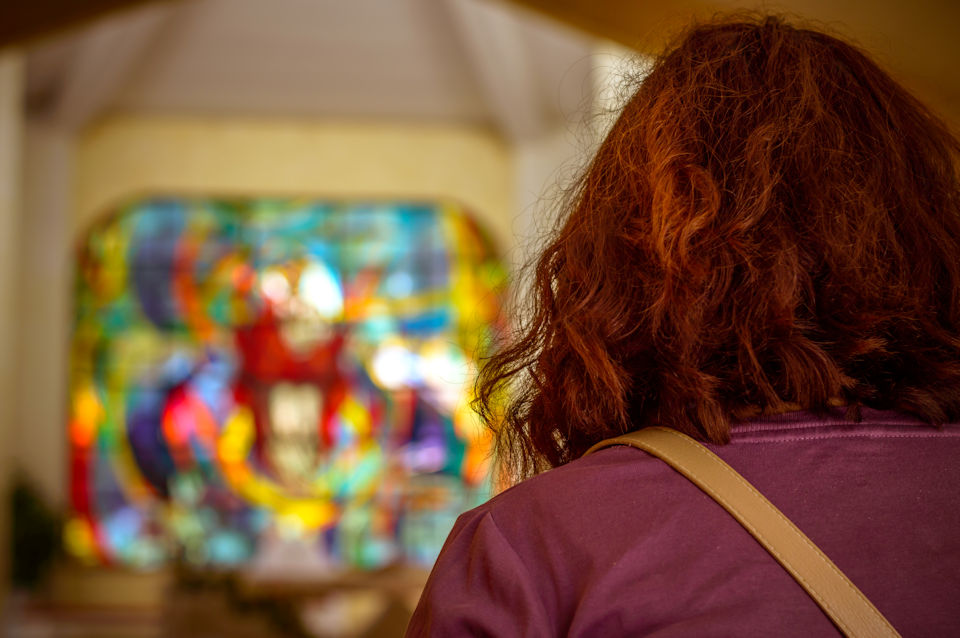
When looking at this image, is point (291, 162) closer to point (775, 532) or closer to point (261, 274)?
point (261, 274)

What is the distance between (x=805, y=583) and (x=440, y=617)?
0.31 metres

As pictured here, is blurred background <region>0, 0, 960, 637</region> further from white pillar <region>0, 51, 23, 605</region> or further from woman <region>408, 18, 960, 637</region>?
woman <region>408, 18, 960, 637</region>

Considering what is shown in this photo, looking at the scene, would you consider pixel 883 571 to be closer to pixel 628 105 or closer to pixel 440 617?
pixel 440 617

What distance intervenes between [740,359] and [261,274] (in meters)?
11.8

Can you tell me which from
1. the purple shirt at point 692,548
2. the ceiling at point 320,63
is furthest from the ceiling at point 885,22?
the ceiling at point 320,63

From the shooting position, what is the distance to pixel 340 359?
1251 cm

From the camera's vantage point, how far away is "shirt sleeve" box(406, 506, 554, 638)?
0.94m

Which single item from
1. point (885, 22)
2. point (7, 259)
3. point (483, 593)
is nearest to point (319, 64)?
point (7, 259)

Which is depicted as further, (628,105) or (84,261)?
(84,261)

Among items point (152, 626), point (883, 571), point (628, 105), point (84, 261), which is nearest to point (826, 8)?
point (628, 105)

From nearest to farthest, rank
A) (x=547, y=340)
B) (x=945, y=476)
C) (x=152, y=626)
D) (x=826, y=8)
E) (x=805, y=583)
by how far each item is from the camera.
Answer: (x=805, y=583), (x=945, y=476), (x=547, y=340), (x=826, y=8), (x=152, y=626)

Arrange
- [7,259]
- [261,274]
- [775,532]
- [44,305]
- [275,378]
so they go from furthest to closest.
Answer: [261,274] < [275,378] < [44,305] < [7,259] < [775,532]

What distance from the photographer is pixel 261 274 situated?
41.1 ft

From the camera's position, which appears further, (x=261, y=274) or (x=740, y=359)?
(x=261, y=274)
